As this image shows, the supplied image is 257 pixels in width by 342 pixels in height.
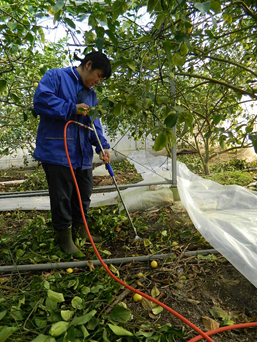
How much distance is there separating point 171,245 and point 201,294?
0.50 metres

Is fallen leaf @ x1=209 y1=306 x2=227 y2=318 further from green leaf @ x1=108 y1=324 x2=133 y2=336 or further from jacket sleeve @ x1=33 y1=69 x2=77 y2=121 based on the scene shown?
jacket sleeve @ x1=33 y1=69 x2=77 y2=121

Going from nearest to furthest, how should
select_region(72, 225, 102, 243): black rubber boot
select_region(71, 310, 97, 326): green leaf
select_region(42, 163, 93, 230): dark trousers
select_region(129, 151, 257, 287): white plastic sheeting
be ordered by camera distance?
select_region(71, 310, 97, 326): green leaf < select_region(129, 151, 257, 287): white plastic sheeting < select_region(42, 163, 93, 230): dark trousers < select_region(72, 225, 102, 243): black rubber boot

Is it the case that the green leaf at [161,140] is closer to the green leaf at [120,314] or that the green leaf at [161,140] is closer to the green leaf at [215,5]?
the green leaf at [215,5]

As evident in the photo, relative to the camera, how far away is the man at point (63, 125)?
1.71m

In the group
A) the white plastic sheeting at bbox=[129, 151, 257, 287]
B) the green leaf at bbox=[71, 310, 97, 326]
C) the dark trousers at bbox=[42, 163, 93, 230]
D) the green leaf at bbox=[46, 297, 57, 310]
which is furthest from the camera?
the dark trousers at bbox=[42, 163, 93, 230]

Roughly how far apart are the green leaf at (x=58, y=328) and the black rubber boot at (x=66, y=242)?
0.73 metres

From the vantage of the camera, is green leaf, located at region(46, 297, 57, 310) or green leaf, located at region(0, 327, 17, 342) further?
green leaf, located at region(46, 297, 57, 310)

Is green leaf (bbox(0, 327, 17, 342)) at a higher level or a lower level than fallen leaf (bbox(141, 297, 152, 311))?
higher

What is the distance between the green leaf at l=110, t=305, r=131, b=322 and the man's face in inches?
54.4

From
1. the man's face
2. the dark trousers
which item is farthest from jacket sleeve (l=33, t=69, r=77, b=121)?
the dark trousers

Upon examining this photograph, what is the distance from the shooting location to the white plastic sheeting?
145cm

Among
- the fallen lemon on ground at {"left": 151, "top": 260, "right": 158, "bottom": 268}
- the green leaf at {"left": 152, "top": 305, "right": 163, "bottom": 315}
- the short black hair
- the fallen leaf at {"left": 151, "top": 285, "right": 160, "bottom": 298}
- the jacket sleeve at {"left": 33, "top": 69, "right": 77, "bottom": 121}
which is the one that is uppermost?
the short black hair

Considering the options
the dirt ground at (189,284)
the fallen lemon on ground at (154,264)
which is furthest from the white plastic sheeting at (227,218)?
the fallen lemon on ground at (154,264)

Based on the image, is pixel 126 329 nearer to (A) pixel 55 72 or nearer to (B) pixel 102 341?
(B) pixel 102 341
